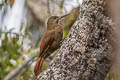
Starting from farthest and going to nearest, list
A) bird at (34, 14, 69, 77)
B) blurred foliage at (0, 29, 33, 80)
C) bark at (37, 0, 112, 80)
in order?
blurred foliage at (0, 29, 33, 80)
bird at (34, 14, 69, 77)
bark at (37, 0, 112, 80)

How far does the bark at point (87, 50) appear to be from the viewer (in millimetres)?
2562

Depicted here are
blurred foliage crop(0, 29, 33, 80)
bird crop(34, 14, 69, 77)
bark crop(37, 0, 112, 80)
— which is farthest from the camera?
blurred foliage crop(0, 29, 33, 80)

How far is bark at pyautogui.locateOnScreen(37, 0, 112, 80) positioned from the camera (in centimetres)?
256

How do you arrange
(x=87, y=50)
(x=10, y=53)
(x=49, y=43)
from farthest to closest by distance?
1. (x=10, y=53)
2. (x=49, y=43)
3. (x=87, y=50)

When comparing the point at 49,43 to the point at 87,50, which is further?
the point at 49,43

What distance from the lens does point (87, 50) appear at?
262 cm

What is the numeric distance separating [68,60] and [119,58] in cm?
145

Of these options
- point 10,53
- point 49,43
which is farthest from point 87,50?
point 10,53

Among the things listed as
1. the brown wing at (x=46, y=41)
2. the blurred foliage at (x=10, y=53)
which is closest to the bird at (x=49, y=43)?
the brown wing at (x=46, y=41)

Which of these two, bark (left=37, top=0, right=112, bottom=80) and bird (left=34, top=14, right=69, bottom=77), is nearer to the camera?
bark (left=37, top=0, right=112, bottom=80)

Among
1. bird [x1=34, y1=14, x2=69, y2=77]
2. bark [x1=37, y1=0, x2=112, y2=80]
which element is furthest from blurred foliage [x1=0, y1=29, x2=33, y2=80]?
bark [x1=37, y1=0, x2=112, y2=80]

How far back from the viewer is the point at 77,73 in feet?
8.65

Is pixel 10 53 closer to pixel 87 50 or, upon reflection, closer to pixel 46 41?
pixel 46 41

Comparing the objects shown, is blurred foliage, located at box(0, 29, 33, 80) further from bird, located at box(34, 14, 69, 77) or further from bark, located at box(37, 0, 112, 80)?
bark, located at box(37, 0, 112, 80)
